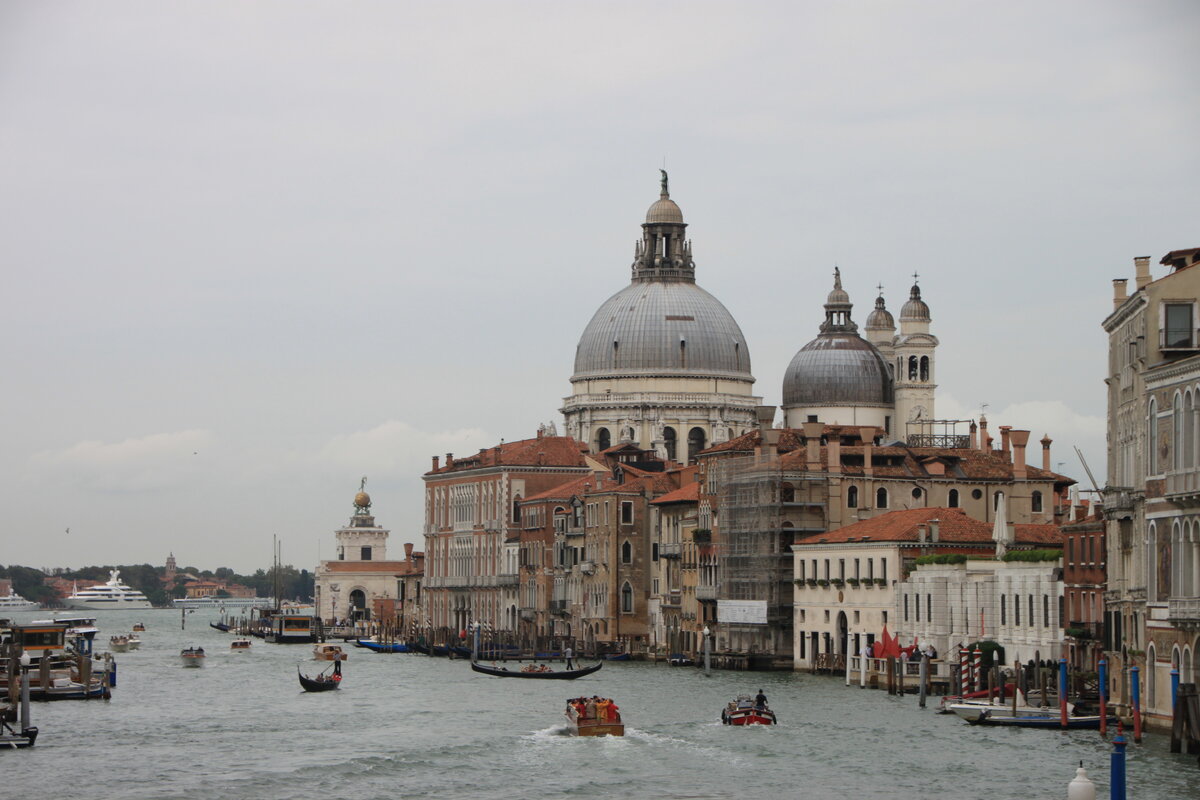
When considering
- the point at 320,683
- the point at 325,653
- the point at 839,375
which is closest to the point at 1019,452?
the point at 320,683

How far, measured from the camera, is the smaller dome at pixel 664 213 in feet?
434

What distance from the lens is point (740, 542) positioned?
84500mm

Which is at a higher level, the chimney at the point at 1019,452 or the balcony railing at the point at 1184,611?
the chimney at the point at 1019,452

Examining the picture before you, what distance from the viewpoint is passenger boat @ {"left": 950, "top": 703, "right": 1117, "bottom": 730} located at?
5006cm

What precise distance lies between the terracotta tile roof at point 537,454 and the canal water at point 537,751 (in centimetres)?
4874

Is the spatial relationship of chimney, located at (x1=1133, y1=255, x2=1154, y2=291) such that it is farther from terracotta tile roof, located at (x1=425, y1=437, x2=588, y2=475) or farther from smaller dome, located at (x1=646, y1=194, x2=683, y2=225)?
smaller dome, located at (x1=646, y1=194, x2=683, y2=225)

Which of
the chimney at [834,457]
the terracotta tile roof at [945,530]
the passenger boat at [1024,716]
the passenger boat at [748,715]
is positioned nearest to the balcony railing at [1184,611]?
the passenger boat at [1024,716]

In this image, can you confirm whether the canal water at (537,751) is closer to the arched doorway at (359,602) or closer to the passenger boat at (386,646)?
the passenger boat at (386,646)

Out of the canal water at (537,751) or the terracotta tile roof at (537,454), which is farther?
the terracotta tile roof at (537,454)

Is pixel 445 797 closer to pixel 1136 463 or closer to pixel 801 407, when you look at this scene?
pixel 1136 463

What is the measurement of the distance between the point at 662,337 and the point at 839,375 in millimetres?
13525

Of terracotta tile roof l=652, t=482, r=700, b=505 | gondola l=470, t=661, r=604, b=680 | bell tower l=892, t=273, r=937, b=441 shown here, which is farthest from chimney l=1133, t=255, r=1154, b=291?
bell tower l=892, t=273, r=937, b=441

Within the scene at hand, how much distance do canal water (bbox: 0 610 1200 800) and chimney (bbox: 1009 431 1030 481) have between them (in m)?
15.3

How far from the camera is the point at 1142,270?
51.8 metres
